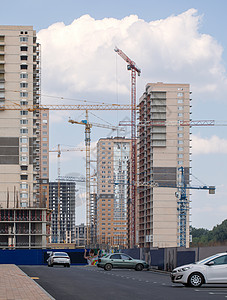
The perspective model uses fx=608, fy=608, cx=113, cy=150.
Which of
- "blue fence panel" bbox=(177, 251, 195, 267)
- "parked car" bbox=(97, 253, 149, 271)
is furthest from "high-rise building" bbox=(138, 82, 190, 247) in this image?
"blue fence panel" bbox=(177, 251, 195, 267)

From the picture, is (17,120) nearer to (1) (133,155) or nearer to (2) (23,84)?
(2) (23,84)

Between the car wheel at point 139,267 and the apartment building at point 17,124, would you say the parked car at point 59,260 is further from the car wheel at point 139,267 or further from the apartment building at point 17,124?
the apartment building at point 17,124

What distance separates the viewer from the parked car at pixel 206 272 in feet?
85.9

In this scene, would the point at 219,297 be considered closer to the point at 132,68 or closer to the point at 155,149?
the point at 155,149

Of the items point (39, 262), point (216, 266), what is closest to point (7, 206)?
point (39, 262)

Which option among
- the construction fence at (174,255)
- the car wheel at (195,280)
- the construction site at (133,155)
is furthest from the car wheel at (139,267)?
the construction site at (133,155)

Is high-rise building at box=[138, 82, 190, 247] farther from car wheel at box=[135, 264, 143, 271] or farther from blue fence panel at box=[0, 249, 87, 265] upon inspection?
car wheel at box=[135, 264, 143, 271]

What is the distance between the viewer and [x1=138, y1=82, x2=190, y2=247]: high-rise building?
16950 cm

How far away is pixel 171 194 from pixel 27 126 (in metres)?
56.4

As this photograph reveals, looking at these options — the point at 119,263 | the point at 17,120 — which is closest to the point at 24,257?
the point at 119,263

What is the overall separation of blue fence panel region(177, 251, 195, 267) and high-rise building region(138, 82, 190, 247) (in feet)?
405

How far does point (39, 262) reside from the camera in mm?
78750

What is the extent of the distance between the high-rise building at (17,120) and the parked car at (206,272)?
345 ft

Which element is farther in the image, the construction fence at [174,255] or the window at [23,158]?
the window at [23,158]
